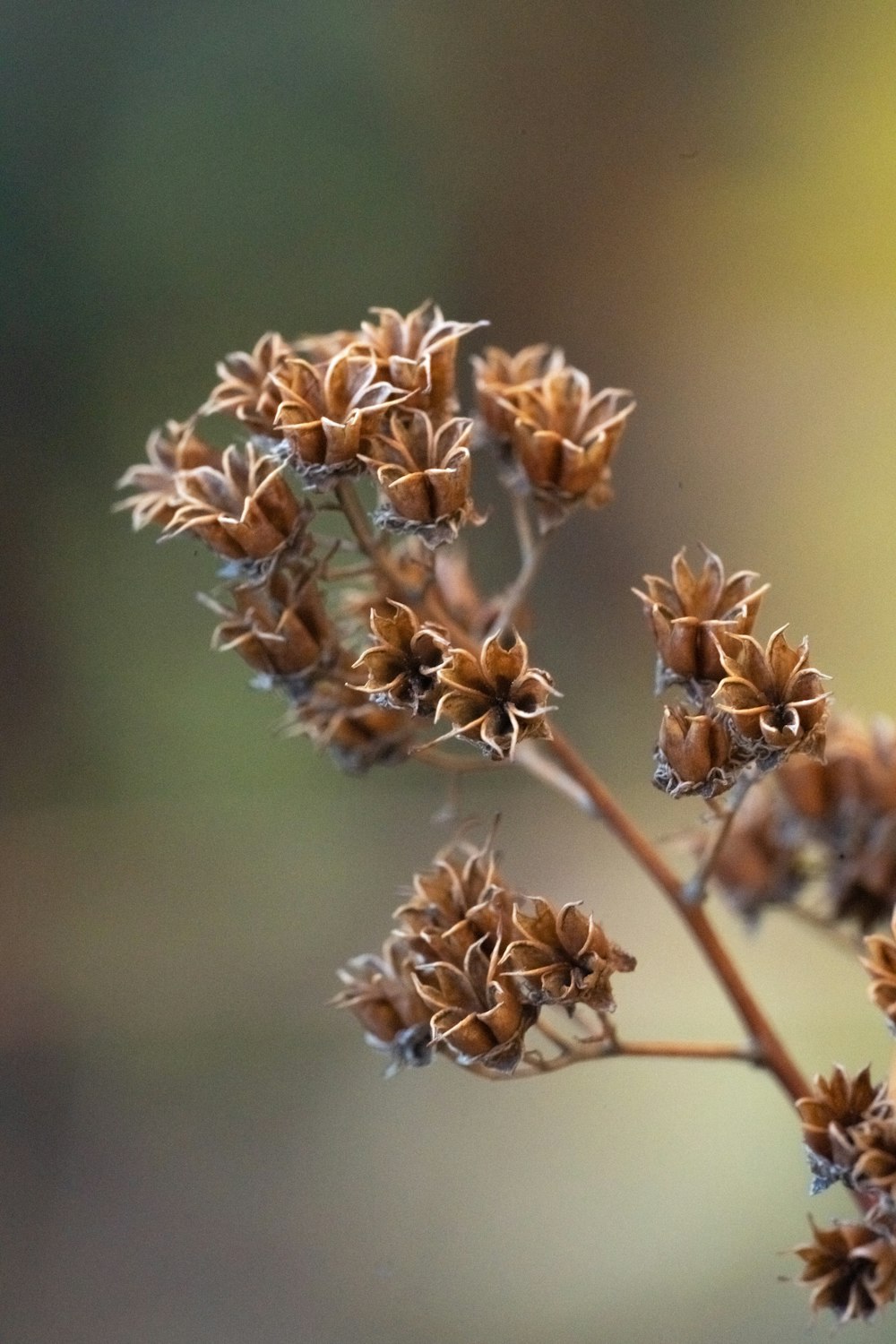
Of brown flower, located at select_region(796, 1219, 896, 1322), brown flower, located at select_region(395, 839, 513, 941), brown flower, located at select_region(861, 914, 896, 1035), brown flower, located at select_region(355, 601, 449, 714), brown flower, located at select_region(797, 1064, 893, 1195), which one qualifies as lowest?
brown flower, located at select_region(796, 1219, 896, 1322)

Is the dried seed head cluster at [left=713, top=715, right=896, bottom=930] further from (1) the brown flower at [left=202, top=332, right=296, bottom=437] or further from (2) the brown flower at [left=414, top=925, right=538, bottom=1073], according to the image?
(1) the brown flower at [left=202, top=332, right=296, bottom=437]

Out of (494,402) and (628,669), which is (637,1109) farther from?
(494,402)

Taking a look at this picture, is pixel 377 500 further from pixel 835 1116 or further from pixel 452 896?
pixel 835 1116

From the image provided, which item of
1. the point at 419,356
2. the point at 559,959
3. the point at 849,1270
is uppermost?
the point at 419,356

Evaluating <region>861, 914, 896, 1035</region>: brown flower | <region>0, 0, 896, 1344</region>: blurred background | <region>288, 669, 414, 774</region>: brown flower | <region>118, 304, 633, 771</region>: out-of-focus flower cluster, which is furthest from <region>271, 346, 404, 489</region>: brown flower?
<region>0, 0, 896, 1344</region>: blurred background

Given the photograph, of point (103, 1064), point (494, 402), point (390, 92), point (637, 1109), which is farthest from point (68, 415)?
point (637, 1109)

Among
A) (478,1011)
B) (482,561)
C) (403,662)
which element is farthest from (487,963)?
(482,561)
